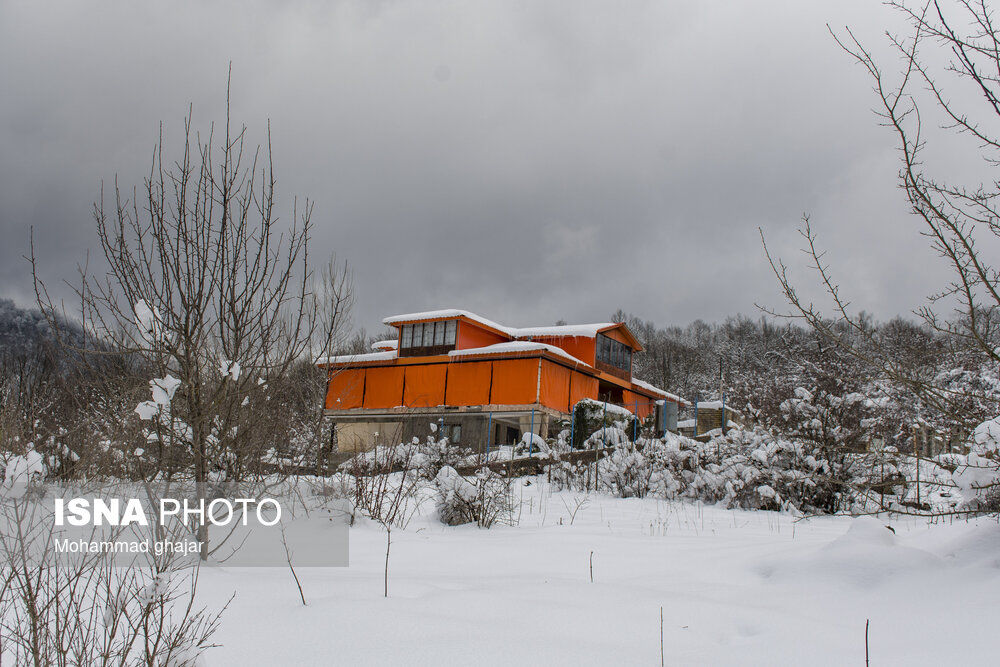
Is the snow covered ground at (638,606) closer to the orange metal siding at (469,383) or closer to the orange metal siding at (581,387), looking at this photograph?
the orange metal siding at (469,383)

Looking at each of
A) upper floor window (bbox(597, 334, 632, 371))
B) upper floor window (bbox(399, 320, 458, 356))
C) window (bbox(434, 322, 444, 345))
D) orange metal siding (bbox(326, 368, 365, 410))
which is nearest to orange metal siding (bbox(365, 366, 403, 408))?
orange metal siding (bbox(326, 368, 365, 410))

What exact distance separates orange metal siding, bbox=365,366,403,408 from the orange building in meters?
0.04

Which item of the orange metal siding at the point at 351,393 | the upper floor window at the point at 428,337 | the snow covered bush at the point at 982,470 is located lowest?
the snow covered bush at the point at 982,470

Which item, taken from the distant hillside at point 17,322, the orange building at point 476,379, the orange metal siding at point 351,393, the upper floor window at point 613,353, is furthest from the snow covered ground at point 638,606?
the distant hillside at point 17,322

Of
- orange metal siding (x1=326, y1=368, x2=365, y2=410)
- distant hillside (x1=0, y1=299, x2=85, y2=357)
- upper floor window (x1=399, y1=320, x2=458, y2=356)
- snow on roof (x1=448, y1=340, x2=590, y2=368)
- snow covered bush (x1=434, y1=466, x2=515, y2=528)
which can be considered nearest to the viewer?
snow covered bush (x1=434, y1=466, x2=515, y2=528)

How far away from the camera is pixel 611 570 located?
4.75 meters

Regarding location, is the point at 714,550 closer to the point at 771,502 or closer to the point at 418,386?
the point at 771,502

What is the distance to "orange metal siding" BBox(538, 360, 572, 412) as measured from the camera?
960 inches

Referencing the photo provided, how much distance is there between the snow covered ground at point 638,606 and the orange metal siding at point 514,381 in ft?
61.5

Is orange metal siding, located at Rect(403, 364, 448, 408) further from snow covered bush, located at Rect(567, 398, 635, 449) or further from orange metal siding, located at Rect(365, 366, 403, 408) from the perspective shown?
snow covered bush, located at Rect(567, 398, 635, 449)

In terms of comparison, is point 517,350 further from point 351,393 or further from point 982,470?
point 982,470

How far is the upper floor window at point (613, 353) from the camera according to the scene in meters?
28.5

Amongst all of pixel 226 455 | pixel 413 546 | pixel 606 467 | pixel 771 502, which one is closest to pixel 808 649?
pixel 413 546

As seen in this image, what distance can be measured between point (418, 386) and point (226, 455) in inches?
857
